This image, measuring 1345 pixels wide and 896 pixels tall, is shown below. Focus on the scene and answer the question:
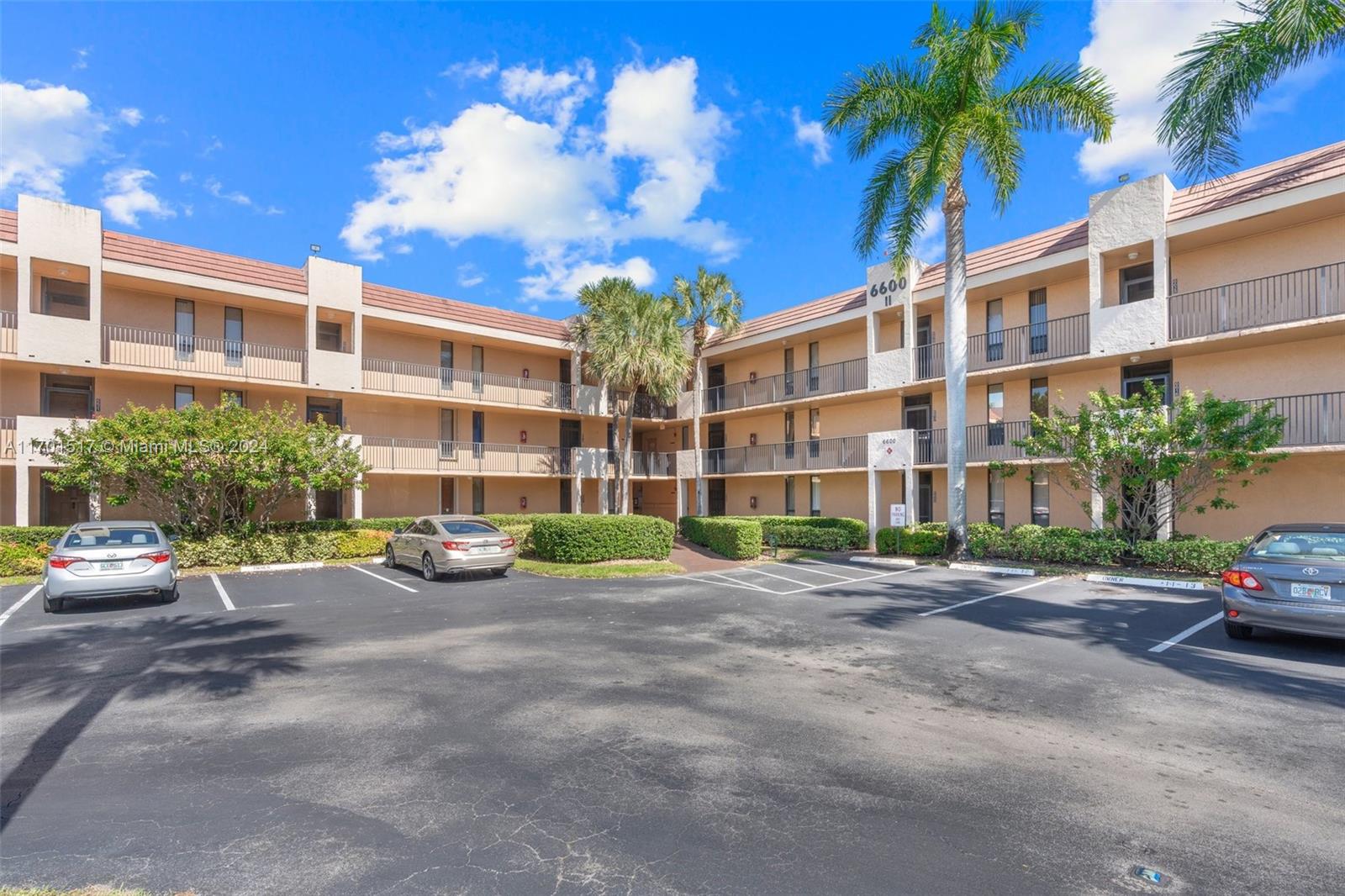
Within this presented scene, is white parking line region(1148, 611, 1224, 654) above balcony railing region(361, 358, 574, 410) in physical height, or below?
below

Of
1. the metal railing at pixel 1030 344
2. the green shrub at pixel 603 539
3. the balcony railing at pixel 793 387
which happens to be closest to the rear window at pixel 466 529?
the green shrub at pixel 603 539

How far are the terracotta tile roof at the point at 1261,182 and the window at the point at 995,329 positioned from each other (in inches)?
222

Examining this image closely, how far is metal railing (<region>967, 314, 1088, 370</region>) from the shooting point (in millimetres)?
20109

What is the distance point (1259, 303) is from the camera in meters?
17.1

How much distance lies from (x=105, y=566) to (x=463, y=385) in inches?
624

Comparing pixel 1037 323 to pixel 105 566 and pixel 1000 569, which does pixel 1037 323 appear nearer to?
pixel 1000 569

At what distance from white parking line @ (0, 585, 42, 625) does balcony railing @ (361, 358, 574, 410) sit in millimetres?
11387

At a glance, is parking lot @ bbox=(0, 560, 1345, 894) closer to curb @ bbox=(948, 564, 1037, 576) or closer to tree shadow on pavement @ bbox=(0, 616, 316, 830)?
tree shadow on pavement @ bbox=(0, 616, 316, 830)

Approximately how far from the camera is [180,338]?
20641 millimetres

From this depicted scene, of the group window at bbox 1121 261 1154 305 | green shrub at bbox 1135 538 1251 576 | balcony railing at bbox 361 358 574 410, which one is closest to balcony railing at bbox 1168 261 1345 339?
window at bbox 1121 261 1154 305

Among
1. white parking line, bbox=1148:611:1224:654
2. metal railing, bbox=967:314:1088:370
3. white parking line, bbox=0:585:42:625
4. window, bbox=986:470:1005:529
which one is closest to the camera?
white parking line, bbox=1148:611:1224:654

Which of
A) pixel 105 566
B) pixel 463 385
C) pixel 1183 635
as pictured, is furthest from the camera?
pixel 463 385

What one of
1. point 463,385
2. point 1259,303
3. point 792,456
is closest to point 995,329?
point 1259,303

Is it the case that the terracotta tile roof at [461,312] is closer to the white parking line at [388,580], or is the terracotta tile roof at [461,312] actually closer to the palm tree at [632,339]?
the palm tree at [632,339]
